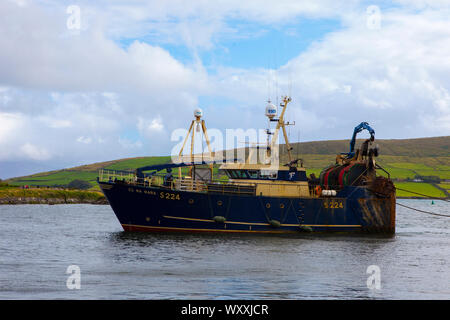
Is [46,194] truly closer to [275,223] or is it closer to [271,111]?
[271,111]

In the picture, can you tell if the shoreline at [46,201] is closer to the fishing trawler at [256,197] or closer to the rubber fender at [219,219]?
the fishing trawler at [256,197]

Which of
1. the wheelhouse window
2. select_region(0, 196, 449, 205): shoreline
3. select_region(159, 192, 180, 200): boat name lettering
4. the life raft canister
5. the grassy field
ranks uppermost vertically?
the wheelhouse window

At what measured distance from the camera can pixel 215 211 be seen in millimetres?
42875

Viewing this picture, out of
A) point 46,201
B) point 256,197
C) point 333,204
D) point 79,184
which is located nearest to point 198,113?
point 256,197

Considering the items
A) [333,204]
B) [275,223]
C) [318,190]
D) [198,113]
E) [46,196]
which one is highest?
[198,113]

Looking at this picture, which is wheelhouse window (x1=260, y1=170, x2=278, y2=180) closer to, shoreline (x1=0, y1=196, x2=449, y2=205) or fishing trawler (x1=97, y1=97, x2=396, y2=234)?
fishing trawler (x1=97, y1=97, x2=396, y2=234)

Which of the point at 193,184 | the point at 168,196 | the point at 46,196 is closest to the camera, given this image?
the point at 168,196

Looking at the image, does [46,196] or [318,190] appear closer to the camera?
[318,190]

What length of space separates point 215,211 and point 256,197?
3.48 metres

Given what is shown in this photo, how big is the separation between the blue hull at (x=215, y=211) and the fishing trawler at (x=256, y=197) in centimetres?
8

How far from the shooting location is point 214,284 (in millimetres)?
25219

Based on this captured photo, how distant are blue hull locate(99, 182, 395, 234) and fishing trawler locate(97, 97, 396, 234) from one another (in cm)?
8

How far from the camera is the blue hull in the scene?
138 feet

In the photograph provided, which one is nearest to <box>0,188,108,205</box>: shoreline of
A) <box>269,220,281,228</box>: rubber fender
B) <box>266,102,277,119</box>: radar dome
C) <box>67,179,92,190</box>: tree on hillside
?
<box>67,179,92,190</box>: tree on hillside
